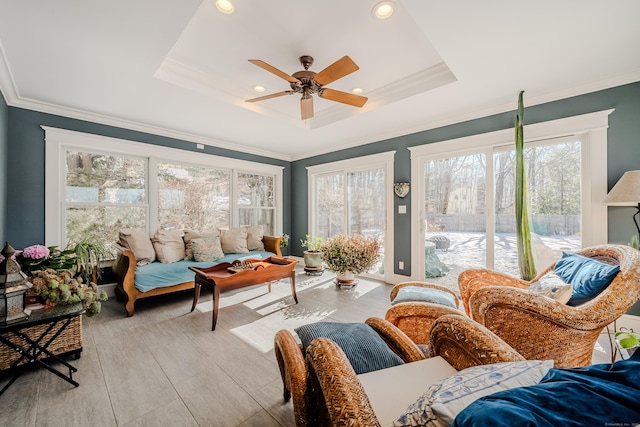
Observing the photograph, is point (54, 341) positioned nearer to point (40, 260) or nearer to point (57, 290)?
point (57, 290)

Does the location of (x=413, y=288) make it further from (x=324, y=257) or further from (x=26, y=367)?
(x=26, y=367)

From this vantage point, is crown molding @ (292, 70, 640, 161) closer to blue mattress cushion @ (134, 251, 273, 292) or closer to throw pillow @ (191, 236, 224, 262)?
throw pillow @ (191, 236, 224, 262)

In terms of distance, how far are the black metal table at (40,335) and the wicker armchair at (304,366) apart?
4.95ft

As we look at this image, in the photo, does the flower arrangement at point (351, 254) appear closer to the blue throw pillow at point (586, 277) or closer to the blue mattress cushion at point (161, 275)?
the blue mattress cushion at point (161, 275)

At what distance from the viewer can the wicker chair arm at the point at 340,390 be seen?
0.70 meters

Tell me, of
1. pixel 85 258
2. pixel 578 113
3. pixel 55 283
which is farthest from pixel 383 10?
pixel 85 258

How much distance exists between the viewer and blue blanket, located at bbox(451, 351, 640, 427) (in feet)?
1.31

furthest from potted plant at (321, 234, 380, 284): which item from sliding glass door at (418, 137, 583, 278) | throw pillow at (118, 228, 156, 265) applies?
throw pillow at (118, 228, 156, 265)

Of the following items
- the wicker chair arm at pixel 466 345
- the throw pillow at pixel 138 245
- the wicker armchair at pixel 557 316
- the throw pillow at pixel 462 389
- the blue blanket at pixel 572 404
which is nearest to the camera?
the blue blanket at pixel 572 404

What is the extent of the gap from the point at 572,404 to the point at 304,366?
942mm

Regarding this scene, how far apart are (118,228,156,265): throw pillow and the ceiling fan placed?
2.51 metres

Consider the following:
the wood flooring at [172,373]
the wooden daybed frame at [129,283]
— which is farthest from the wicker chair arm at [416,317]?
the wooden daybed frame at [129,283]

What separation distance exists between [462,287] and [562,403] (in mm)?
2293

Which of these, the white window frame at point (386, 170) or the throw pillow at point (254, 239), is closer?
the white window frame at point (386, 170)
